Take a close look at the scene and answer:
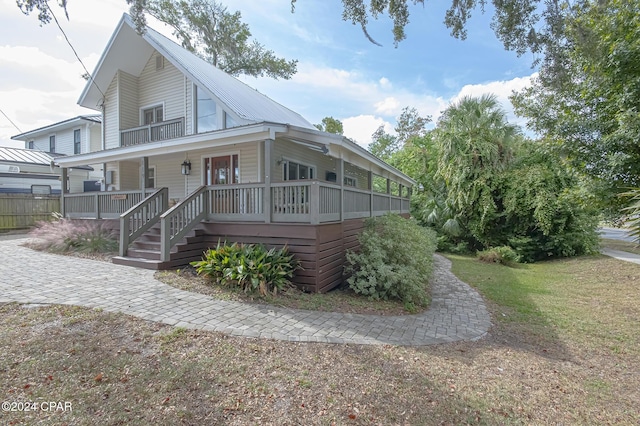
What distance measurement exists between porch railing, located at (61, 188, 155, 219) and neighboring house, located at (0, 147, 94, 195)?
6.36 meters

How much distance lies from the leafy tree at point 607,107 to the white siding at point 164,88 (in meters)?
11.9

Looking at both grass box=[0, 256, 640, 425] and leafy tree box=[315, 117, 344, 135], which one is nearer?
grass box=[0, 256, 640, 425]

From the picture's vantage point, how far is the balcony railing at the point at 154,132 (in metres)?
11.7

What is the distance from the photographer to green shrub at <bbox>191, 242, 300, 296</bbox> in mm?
6113

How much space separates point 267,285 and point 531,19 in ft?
22.6

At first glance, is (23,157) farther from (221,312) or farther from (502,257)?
(502,257)

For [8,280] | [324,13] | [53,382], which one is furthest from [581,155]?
[8,280]

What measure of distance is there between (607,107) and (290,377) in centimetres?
1163

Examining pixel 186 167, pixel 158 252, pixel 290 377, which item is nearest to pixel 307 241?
pixel 290 377

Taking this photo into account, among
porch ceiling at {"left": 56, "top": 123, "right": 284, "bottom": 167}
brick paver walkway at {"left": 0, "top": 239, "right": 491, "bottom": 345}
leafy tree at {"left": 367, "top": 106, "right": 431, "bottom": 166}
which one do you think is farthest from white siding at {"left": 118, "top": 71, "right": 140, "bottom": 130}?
leafy tree at {"left": 367, "top": 106, "right": 431, "bottom": 166}

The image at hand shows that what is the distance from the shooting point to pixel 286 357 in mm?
3730

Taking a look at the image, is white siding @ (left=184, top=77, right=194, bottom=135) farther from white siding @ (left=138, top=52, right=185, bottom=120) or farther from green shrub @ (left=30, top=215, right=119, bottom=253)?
green shrub @ (left=30, top=215, right=119, bottom=253)

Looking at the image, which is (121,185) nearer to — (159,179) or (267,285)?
(159,179)

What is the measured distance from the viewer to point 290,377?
3.30 m
